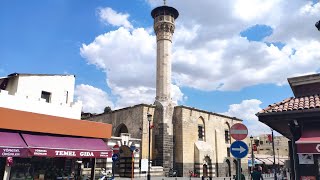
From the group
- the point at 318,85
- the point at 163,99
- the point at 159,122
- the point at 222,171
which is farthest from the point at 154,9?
the point at 318,85

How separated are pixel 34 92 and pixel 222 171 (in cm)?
2760

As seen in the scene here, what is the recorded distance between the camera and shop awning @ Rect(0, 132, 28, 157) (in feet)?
45.1

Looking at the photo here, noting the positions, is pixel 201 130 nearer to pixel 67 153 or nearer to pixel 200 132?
pixel 200 132

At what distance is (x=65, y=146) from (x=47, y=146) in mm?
1254

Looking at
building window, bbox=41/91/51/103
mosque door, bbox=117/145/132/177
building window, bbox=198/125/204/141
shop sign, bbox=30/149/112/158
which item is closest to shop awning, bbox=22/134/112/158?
shop sign, bbox=30/149/112/158

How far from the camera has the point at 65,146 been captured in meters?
16.9

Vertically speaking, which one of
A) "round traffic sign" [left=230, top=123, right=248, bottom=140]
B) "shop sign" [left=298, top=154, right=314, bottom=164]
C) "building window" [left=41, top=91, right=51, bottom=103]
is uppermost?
"building window" [left=41, top=91, right=51, bottom=103]

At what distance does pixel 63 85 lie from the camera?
71.6 feet

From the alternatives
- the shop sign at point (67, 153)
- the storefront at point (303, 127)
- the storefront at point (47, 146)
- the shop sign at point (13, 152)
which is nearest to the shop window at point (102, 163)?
the storefront at point (47, 146)

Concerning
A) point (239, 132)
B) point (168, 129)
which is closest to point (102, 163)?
point (168, 129)

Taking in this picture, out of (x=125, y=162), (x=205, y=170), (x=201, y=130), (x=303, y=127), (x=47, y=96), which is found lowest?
(x=205, y=170)

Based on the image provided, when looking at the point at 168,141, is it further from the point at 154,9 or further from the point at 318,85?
the point at 318,85

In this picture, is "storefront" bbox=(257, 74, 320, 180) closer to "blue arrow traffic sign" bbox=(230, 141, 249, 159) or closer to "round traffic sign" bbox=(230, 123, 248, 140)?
"round traffic sign" bbox=(230, 123, 248, 140)

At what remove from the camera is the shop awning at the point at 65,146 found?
15.4 meters
